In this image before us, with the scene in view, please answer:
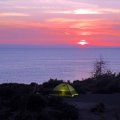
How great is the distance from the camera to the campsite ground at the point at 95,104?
22.9 metres

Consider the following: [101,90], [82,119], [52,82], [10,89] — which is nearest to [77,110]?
[82,119]

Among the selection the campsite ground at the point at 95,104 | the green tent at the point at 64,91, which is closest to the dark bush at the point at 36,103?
the campsite ground at the point at 95,104

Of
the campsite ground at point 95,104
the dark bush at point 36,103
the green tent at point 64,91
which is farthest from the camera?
the green tent at point 64,91

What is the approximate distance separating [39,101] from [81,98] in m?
5.33

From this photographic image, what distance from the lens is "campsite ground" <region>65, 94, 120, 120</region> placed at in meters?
22.9

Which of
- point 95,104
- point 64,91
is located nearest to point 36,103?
point 95,104

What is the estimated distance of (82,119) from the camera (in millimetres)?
22375

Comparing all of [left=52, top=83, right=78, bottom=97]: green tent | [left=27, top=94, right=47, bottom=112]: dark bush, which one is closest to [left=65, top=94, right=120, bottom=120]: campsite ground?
[left=52, top=83, right=78, bottom=97]: green tent

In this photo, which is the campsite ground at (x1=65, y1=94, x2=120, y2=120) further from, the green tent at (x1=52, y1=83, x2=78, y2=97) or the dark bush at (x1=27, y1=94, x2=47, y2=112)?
the dark bush at (x1=27, y1=94, x2=47, y2=112)

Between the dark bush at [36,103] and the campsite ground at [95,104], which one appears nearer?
the campsite ground at [95,104]

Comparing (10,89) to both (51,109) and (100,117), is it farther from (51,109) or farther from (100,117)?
(100,117)

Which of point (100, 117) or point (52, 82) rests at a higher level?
point (52, 82)

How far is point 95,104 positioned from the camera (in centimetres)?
2598

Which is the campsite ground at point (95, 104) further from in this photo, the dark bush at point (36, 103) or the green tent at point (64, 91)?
the dark bush at point (36, 103)
